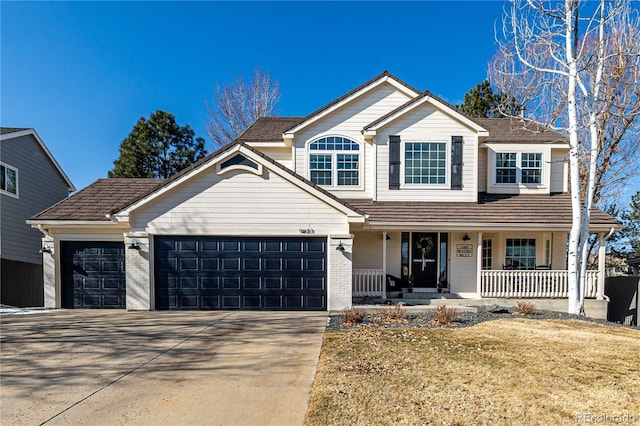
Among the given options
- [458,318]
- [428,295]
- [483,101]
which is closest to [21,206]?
[428,295]

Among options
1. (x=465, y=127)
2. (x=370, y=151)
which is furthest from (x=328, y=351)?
(x=465, y=127)

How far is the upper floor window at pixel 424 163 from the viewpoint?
41.8ft

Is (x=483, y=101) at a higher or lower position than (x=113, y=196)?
higher

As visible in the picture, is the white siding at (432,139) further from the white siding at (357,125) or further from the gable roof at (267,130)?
the gable roof at (267,130)

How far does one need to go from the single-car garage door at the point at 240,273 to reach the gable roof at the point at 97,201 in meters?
2.32

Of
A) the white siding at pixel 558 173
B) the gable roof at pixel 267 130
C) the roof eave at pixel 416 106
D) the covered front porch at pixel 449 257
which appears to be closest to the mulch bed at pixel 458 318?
the covered front porch at pixel 449 257

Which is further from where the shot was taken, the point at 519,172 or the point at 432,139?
the point at 519,172

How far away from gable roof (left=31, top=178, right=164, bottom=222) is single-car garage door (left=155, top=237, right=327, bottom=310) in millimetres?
2321

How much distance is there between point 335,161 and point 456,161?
4.39 m

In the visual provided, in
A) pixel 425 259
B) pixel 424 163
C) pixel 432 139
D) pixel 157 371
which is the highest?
pixel 432 139

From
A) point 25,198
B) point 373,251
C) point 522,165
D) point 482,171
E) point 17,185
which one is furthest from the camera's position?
point 25,198

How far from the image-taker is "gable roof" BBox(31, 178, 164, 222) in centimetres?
1105

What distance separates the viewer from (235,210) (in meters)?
10.6

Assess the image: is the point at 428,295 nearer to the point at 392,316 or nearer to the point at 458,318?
the point at 458,318
